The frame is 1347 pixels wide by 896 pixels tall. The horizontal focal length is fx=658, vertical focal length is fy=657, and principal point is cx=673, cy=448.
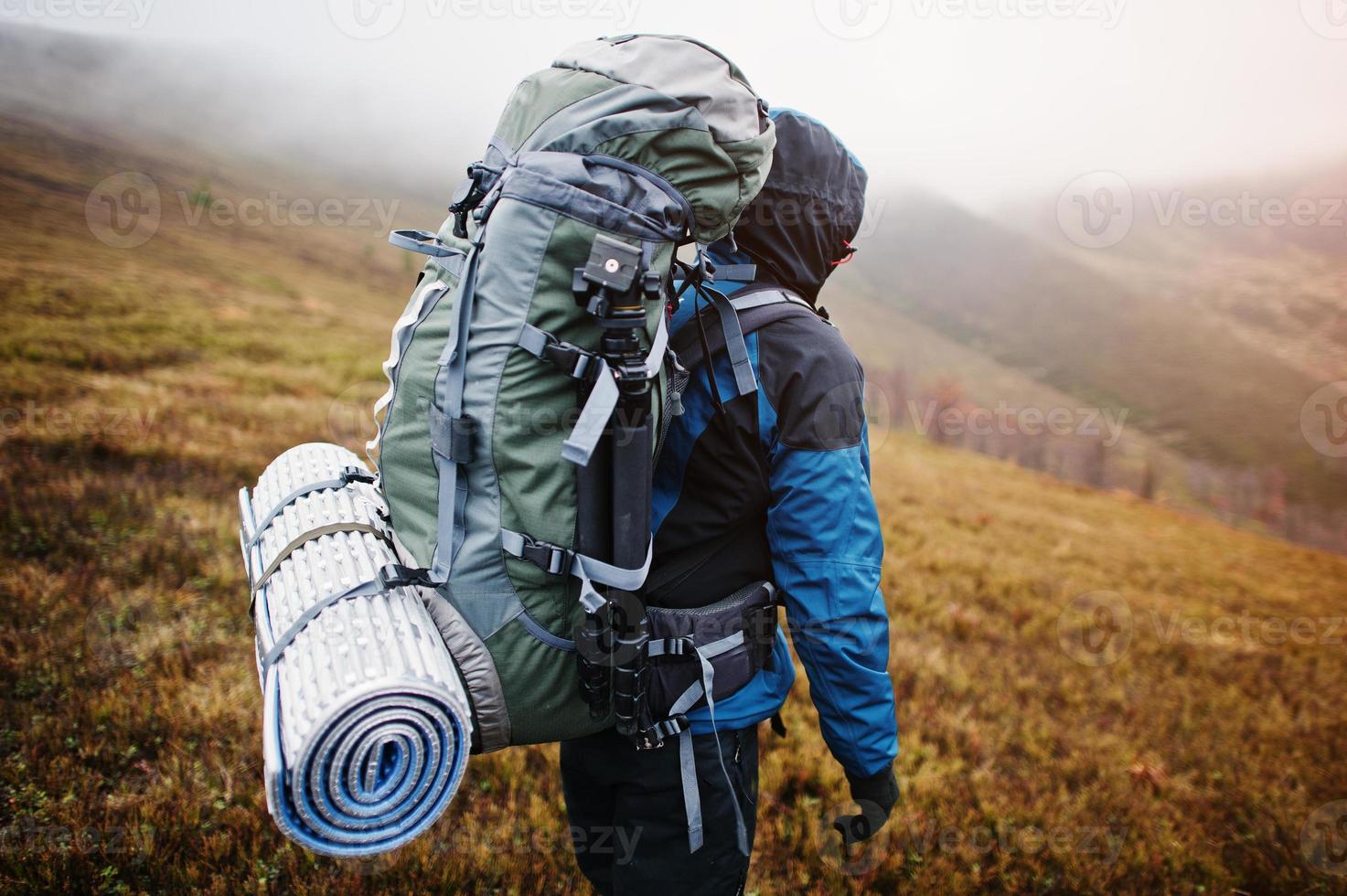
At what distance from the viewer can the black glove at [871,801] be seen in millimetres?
2832

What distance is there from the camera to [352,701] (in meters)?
1.74

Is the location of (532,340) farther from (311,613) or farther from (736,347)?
(311,613)

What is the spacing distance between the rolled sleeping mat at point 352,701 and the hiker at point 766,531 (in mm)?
957

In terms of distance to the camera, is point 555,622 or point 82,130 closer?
point 555,622

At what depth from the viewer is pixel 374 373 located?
18.9 metres

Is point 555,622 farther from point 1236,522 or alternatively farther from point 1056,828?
point 1236,522

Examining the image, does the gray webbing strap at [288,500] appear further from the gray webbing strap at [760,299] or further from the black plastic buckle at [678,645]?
the gray webbing strap at [760,299]

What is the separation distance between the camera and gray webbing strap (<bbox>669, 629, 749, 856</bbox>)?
8.45 ft

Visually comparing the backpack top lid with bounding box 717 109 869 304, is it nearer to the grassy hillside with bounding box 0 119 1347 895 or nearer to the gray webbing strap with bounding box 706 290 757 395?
the gray webbing strap with bounding box 706 290 757 395

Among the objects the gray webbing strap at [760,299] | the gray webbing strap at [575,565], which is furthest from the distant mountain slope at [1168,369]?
the gray webbing strap at [575,565]

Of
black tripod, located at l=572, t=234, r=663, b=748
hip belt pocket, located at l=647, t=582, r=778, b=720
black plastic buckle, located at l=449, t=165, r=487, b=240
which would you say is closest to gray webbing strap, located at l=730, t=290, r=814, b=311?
black tripod, located at l=572, t=234, r=663, b=748

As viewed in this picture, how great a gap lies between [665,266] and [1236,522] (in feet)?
397

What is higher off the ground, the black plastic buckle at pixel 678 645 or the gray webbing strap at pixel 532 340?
the gray webbing strap at pixel 532 340

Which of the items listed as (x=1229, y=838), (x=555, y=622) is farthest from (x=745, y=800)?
(x=1229, y=838)
